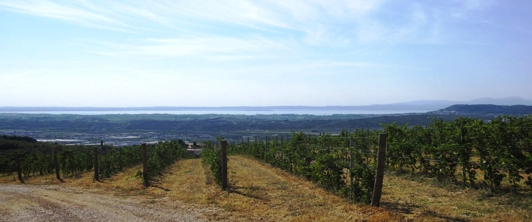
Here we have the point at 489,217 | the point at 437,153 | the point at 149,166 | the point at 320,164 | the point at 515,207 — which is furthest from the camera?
the point at 149,166

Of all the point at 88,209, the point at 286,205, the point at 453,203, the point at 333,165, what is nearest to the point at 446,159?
the point at 453,203

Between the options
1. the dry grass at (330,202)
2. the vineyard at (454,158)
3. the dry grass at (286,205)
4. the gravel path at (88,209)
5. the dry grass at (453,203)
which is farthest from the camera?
the vineyard at (454,158)

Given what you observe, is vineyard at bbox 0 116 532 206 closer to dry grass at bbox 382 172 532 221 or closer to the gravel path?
dry grass at bbox 382 172 532 221

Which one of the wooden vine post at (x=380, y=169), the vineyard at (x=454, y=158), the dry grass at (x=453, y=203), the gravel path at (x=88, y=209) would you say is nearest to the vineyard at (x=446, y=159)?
the vineyard at (x=454, y=158)

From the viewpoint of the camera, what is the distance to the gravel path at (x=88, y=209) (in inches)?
324

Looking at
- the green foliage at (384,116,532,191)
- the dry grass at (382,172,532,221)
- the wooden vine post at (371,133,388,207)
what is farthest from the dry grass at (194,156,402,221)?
the green foliage at (384,116,532,191)

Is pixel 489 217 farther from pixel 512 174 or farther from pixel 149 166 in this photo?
pixel 149 166

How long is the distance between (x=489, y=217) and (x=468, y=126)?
13.0 ft

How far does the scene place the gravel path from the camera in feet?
27.0

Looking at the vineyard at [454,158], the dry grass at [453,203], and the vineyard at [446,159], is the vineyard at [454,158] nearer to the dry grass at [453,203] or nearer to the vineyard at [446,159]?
the vineyard at [446,159]

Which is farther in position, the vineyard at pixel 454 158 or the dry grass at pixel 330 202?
the vineyard at pixel 454 158

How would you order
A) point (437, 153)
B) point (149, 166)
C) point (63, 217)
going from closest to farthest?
point (63, 217)
point (437, 153)
point (149, 166)

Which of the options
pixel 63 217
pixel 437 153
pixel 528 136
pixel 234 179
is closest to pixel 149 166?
pixel 234 179

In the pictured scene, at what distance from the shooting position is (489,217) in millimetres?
7055
